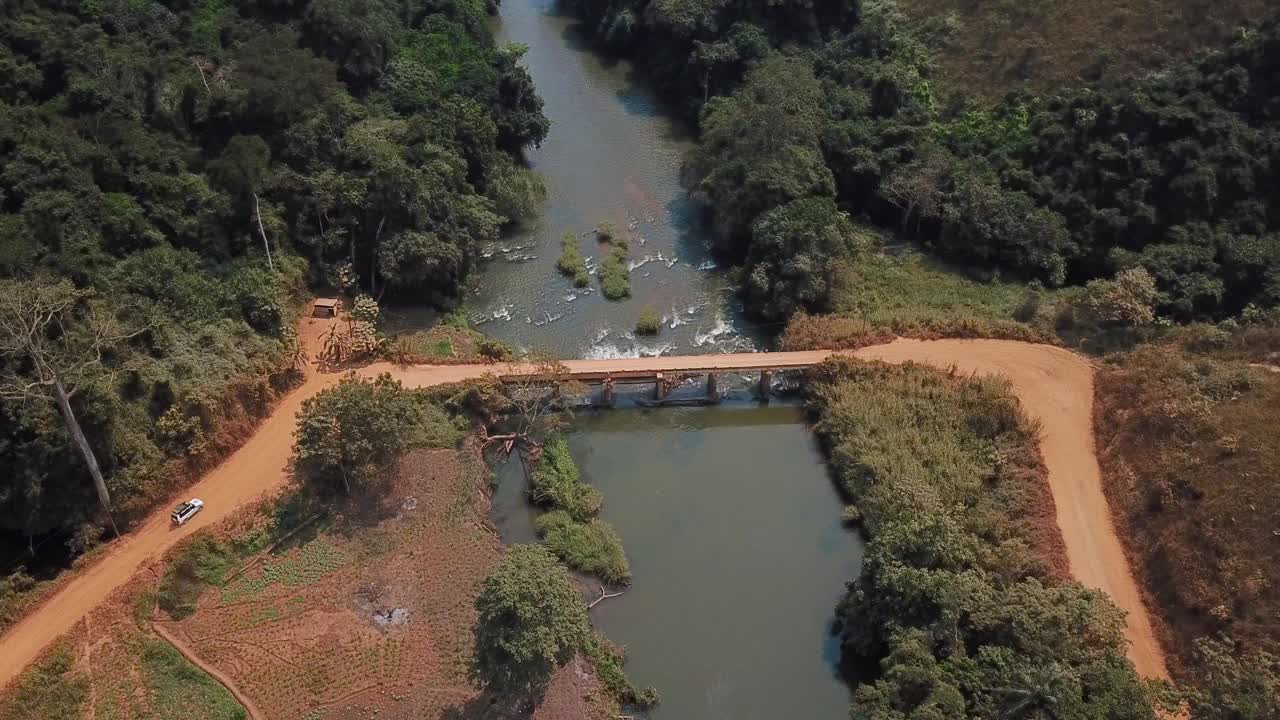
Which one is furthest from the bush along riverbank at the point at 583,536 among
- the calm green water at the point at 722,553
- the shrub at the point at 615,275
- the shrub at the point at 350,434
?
the shrub at the point at 615,275

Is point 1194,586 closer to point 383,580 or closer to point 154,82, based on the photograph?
point 383,580

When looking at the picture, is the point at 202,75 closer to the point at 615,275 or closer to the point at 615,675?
the point at 615,275

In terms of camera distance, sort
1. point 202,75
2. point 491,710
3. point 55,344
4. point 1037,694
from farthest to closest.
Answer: point 202,75
point 55,344
point 491,710
point 1037,694

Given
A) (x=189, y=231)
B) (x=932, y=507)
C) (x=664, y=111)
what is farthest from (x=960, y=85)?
(x=189, y=231)

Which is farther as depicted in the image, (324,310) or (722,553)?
(324,310)

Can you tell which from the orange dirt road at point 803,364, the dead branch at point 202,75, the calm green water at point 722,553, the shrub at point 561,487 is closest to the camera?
the orange dirt road at point 803,364

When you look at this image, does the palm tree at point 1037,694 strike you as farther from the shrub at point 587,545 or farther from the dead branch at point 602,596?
the shrub at point 587,545

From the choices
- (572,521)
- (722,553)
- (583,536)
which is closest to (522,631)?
(583,536)

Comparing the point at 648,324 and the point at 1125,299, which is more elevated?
the point at 1125,299

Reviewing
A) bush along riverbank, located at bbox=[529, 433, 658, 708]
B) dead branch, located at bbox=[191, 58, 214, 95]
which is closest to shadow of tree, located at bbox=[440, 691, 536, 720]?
bush along riverbank, located at bbox=[529, 433, 658, 708]
